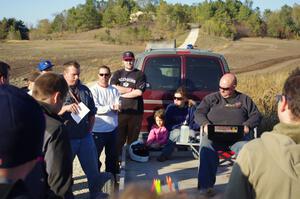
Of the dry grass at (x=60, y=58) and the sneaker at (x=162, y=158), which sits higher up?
the sneaker at (x=162, y=158)

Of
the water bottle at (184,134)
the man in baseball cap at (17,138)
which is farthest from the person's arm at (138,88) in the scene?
the man in baseball cap at (17,138)

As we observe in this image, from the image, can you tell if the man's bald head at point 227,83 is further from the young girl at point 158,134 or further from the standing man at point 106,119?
the standing man at point 106,119

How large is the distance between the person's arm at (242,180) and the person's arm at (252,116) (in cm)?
350

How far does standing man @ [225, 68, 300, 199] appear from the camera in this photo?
246 centimetres

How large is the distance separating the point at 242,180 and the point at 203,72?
5426 millimetres

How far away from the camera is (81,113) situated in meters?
5.27

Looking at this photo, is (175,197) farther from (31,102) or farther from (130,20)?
(130,20)

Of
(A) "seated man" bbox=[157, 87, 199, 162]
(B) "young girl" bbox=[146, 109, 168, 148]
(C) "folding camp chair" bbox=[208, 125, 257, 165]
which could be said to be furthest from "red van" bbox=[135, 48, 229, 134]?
(C) "folding camp chair" bbox=[208, 125, 257, 165]

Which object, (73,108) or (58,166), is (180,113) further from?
(58,166)

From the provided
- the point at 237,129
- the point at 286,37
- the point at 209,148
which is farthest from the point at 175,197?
the point at 286,37

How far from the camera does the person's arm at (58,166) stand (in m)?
3.02

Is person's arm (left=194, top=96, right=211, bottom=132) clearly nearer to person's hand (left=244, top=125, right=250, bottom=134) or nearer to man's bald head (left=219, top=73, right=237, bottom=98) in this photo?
man's bald head (left=219, top=73, right=237, bottom=98)

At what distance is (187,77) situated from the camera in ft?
25.8

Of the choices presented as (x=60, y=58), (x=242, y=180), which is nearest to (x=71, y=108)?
(x=242, y=180)
